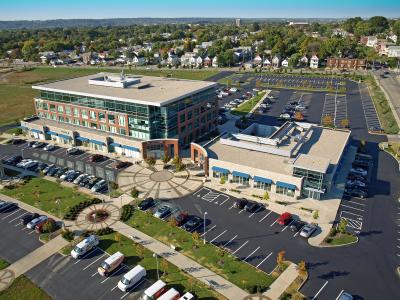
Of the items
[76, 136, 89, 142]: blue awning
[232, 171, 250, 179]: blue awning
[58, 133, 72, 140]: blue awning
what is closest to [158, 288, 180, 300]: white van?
[232, 171, 250, 179]: blue awning

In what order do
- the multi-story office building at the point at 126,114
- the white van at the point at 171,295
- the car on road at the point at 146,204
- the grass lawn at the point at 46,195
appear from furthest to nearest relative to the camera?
the multi-story office building at the point at 126,114
the grass lawn at the point at 46,195
the car on road at the point at 146,204
the white van at the point at 171,295

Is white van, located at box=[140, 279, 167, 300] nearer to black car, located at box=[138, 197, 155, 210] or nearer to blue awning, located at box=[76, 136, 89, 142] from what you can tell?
black car, located at box=[138, 197, 155, 210]

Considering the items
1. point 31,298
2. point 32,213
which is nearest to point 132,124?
point 32,213

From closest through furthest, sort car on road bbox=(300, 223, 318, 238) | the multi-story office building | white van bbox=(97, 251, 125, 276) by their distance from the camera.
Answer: white van bbox=(97, 251, 125, 276) < car on road bbox=(300, 223, 318, 238) < the multi-story office building

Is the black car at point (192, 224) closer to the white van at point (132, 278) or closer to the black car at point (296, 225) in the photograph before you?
the white van at point (132, 278)

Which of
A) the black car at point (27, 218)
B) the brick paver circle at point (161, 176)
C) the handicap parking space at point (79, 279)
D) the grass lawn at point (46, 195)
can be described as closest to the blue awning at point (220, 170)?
the brick paver circle at point (161, 176)

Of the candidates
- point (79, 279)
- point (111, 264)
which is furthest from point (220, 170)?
point (79, 279)

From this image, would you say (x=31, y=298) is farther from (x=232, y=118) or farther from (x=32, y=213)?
(x=232, y=118)
